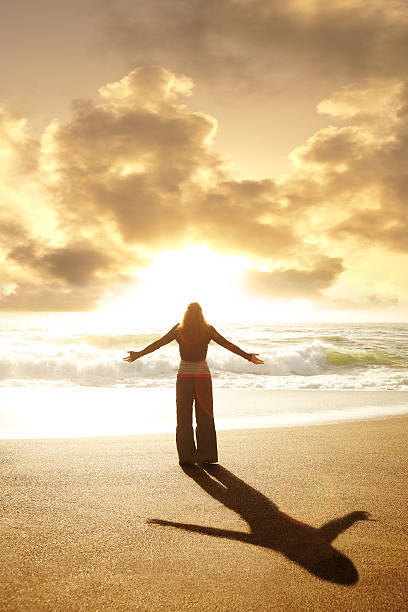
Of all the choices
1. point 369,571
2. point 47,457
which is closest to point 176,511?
point 369,571

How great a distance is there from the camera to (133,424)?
8.99 m

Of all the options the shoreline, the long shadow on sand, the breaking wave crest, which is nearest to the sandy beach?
the long shadow on sand

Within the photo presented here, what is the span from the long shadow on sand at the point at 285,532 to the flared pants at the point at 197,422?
2.89ft

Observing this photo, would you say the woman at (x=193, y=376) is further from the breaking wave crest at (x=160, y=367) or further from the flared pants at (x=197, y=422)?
the breaking wave crest at (x=160, y=367)

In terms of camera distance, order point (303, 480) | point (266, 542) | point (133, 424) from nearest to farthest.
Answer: point (266, 542) < point (303, 480) < point (133, 424)

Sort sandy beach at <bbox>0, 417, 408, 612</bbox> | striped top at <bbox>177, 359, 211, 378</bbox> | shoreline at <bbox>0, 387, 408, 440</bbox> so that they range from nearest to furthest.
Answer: sandy beach at <bbox>0, 417, 408, 612</bbox> < striped top at <bbox>177, 359, 211, 378</bbox> < shoreline at <bbox>0, 387, 408, 440</bbox>

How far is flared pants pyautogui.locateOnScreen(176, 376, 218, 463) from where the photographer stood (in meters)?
5.76

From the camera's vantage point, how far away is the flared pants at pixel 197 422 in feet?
18.9

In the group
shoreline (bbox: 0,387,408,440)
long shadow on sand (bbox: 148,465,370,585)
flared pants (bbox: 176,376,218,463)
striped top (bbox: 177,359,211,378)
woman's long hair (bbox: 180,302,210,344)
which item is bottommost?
shoreline (bbox: 0,387,408,440)

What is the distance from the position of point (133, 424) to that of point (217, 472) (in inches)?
154

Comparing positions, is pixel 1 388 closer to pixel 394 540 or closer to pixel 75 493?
pixel 75 493

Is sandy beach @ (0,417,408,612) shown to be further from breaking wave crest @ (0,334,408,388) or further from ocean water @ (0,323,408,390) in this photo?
breaking wave crest @ (0,334,408,388)

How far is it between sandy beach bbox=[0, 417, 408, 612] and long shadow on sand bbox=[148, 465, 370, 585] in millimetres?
12

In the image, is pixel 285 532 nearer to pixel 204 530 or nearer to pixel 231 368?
pixel 204 530
